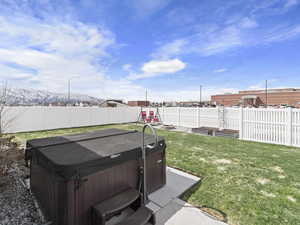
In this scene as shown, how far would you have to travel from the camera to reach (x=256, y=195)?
237 centimetres

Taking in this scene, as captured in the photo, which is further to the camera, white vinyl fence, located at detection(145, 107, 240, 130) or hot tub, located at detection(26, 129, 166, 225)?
white vinyl fence, located at detection(145, 107, 240, 130)

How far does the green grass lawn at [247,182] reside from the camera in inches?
77.0

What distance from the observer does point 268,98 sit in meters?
27.8

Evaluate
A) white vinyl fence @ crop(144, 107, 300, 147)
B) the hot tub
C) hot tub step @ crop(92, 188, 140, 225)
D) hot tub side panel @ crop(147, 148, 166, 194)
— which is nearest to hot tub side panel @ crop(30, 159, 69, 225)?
the hot tub

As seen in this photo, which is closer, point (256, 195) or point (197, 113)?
point (256, 195)

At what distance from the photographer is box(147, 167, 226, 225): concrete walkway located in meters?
1.80

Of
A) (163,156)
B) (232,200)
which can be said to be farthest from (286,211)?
(163,156)

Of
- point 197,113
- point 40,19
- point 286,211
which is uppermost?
point 40,19

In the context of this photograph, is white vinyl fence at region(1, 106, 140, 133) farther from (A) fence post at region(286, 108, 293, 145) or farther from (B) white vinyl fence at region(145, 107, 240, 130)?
(A) fence post at region(286, 108, 293, 145)

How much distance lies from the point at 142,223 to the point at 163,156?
119 cm

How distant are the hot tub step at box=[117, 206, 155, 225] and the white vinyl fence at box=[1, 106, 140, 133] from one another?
8500mm

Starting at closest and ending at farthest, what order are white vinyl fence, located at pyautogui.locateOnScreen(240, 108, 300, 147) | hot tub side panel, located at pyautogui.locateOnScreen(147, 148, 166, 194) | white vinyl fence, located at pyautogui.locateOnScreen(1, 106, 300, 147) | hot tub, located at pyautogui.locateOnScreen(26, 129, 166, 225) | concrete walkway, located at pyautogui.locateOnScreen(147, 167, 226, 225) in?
hot tub, located at pyautogui.locateOnScreen(26, 129, 166, 225), concrete walkway, located at pyautogui.locateOnScreen(147, 167, 226, 225), hot tub side panel, located at pyautogui.locateOnScreen(147, 148, 166, 194), white vinyl fence, located at pyautogui.locateOnScreen(240, 108, 300, 147), white vinyl fence, located at pyautogui.locateOnScreen(1, 106, 300, 147)

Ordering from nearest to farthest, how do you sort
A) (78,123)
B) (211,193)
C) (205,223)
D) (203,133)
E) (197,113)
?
(205,223)
(211,193)
(203,133)
(197,113)
(78,123)

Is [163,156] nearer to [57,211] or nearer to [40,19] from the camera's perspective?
[57,211]
